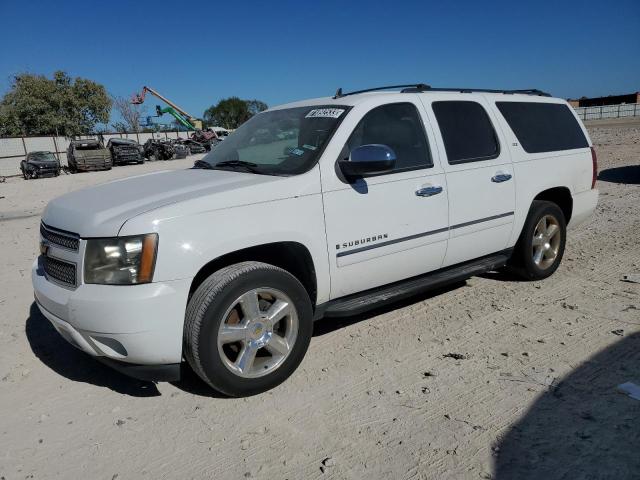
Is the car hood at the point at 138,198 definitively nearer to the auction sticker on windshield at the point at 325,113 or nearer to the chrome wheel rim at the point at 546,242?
the auction sticker on windshield at the point at 325,113

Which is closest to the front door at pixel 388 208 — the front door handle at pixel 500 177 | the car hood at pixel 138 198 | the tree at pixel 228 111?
the car hood at pixel 138 198

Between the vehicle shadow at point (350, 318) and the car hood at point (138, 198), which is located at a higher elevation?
the car hood at point (138, 198)

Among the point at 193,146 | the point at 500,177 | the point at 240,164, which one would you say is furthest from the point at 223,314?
the point at 193,146

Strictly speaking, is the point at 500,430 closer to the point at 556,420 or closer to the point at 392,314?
the point at 556,420

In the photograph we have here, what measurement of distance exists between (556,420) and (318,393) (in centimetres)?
139

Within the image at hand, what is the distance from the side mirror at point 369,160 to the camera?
3.28m

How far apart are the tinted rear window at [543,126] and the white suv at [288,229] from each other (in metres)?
0.03

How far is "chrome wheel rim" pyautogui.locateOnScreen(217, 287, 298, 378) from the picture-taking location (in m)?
3.06

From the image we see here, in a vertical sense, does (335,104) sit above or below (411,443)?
above

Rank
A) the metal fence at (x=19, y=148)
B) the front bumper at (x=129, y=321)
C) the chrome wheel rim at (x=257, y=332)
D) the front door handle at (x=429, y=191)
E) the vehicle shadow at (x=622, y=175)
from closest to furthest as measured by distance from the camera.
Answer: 1. the front bumper at (x=129, y=321)
2. the chrome wheel rim at (x=257, y=332)
3. the front door handle at (x=429, y=191)
4. the vehicle shadow at (x=622, y=175)
5. the metal fence at (x=19, y=148)

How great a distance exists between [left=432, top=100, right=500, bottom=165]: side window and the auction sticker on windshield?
2.91 ft

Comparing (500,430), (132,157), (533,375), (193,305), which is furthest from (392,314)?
(132,157)

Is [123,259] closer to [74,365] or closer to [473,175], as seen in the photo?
[74,365]

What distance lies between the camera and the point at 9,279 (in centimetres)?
586
